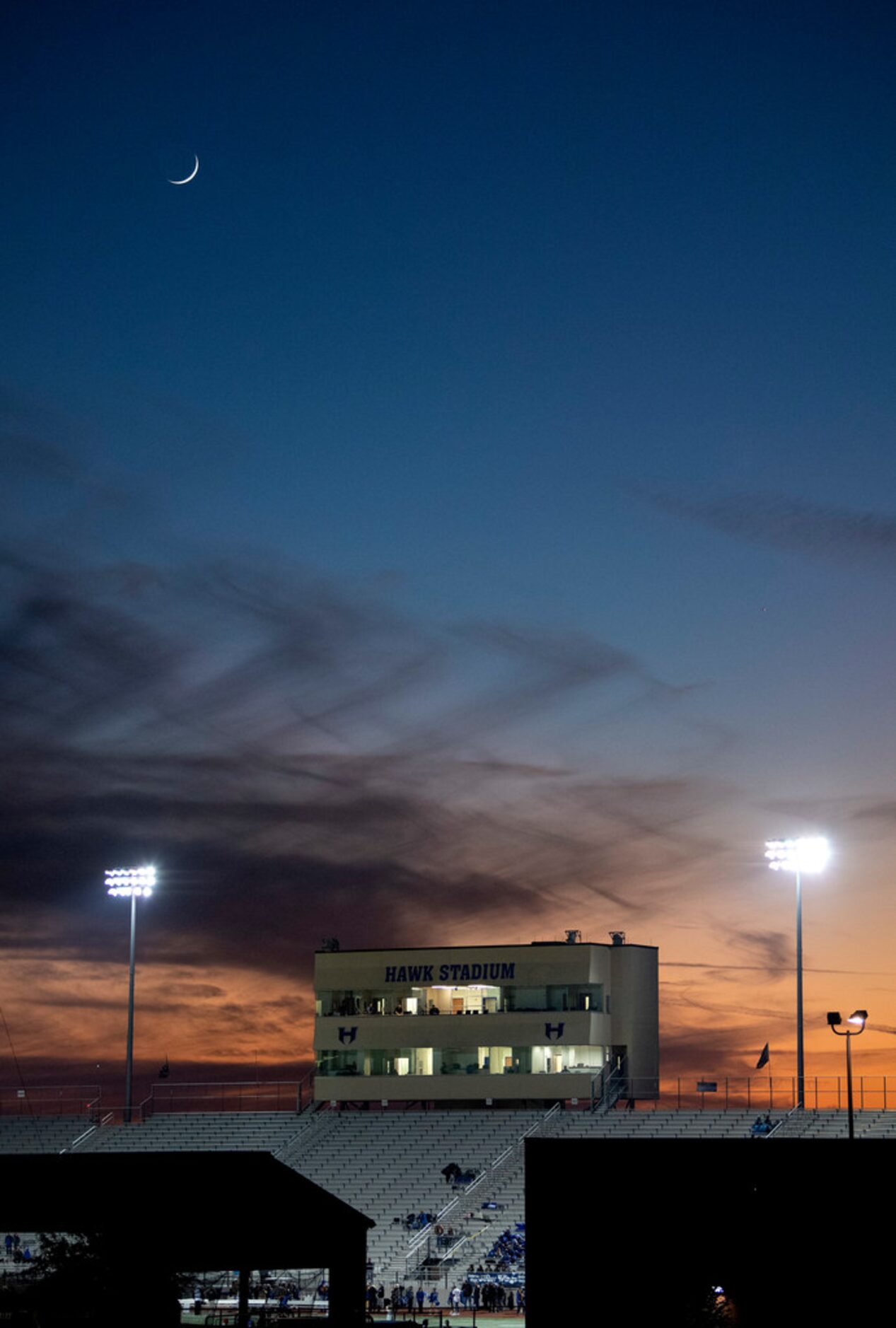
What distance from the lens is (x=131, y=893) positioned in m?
87.9

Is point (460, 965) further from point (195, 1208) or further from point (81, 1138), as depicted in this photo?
point (195, 1208)

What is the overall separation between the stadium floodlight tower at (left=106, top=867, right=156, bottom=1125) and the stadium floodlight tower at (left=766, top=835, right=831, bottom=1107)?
3087 centimetres

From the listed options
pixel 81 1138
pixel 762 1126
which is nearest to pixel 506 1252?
pixel 762 1126

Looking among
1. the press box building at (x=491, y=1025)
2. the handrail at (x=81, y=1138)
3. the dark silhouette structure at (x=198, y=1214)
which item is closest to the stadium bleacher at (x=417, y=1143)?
the handrail at (x=81, y=1138)

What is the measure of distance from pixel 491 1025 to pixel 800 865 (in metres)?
16.5

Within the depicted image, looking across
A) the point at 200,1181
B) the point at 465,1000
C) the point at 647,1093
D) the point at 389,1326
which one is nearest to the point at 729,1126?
the point at 647,1093

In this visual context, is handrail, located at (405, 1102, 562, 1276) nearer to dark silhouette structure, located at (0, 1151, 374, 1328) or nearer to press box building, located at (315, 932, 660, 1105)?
press box building, located at (315, 932, 660, 1105)

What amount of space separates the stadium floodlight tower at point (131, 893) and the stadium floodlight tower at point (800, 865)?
3087cm

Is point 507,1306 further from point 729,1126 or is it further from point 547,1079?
point 547,1079

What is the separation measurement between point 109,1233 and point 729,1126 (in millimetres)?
37894

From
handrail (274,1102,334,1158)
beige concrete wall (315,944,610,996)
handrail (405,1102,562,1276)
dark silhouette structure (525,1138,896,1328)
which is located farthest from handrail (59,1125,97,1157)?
dark silhouette structure (525,1138,896,1328)

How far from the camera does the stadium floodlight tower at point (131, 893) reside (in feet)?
277

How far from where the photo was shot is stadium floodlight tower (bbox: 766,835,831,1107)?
68.8 m

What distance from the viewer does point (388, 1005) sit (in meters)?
83.2
